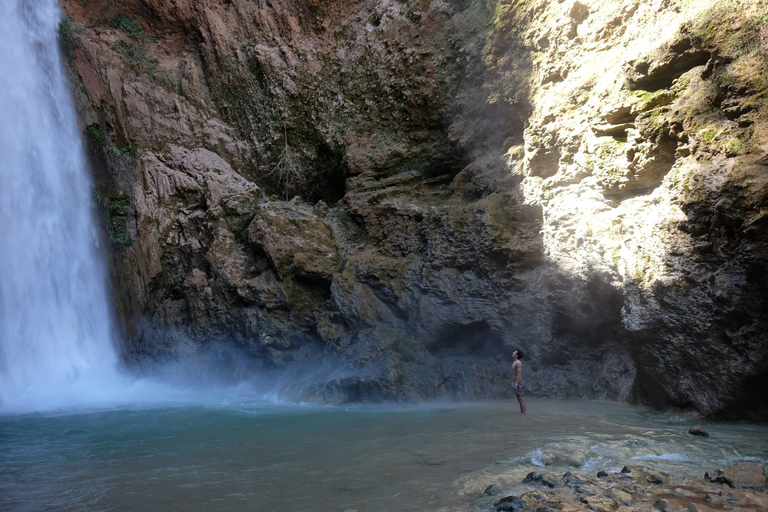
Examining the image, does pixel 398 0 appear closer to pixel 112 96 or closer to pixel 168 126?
pixel 168 126

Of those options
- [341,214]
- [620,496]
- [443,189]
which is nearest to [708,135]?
[620,496]

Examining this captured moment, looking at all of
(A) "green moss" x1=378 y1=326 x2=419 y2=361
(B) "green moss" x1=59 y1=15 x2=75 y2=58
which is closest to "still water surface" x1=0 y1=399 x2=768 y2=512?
(A) "green moss" x1=378 y1=326 x2=419 y2=361

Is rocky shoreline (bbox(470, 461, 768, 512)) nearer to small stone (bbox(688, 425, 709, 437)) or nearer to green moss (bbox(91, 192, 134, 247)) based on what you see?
small stone (bbox(688, 425, 709, 437))

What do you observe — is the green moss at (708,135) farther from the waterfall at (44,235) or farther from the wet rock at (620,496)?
the waterfall at (44,235)

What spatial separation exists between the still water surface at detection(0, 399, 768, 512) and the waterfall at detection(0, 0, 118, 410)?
3.95m

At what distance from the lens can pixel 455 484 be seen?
3809 millimetres

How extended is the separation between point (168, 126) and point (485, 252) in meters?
9.06

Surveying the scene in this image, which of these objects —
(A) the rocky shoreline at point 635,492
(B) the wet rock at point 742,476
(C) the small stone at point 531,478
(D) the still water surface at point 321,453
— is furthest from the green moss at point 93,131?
(B) the wet rock at point 742,476

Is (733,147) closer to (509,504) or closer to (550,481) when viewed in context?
(550,481)

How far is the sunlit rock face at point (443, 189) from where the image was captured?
652cm

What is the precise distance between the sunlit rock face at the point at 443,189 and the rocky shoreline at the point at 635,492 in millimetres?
3107

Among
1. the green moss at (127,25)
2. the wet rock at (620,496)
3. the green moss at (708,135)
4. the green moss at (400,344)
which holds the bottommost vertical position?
the wet rock at (620,496)

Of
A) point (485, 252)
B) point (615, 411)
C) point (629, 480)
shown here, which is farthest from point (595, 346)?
point (629, 480)

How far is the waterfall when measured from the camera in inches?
442
